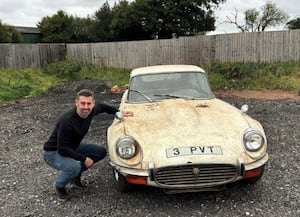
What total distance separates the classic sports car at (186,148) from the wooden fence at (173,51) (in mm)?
11802

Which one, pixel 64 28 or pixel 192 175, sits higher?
pixel 64 28

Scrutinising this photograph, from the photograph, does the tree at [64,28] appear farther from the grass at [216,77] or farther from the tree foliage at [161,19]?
the grass at [216,77]

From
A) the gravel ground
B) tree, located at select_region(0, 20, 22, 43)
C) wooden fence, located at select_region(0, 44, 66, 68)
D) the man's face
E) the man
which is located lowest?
the gravel ground

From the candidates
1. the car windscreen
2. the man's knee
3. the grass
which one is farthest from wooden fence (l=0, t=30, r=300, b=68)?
the man's knee

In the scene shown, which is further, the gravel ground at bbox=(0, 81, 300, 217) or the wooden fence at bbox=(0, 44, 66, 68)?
the wooden fence at bbox=(0, 44, 66, 68)

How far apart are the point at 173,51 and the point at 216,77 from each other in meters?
4.18

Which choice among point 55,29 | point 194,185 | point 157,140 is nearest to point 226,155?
point 194,185

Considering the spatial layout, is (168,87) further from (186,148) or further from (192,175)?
(192,175)

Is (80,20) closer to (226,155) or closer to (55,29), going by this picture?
(55,29)

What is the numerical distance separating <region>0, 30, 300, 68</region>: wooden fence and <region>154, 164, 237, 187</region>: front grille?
1301 cm

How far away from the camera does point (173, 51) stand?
2034cm

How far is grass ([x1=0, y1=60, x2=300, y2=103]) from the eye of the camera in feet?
50.1

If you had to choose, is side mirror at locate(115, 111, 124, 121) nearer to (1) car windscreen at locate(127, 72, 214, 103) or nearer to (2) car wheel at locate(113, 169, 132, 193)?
(1) car windscreen at locate(127, 72, 214, 103)

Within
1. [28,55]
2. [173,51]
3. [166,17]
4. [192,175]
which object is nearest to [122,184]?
[192,175]
